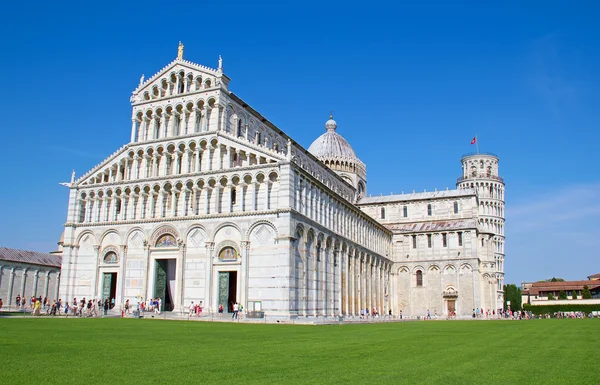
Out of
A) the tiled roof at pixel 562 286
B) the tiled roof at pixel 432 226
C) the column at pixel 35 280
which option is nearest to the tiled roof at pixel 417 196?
the tiled roof at pixel 432 226

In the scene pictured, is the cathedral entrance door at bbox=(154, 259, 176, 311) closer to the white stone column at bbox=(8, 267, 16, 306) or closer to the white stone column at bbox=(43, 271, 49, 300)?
the white stone column at bbox=(8, 267, 16, 306)

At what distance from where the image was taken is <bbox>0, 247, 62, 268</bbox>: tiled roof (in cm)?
5356

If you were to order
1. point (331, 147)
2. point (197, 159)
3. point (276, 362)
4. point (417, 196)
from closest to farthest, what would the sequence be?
1. point (276, 362)
2. point (197, 159)
3. point (417, 196)
4. point (331, 147)

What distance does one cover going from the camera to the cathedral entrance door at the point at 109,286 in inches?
1843

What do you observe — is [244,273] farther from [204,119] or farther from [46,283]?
[46,283]

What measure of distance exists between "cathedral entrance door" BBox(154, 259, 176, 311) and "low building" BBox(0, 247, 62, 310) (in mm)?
17672

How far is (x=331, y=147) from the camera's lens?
268 feet

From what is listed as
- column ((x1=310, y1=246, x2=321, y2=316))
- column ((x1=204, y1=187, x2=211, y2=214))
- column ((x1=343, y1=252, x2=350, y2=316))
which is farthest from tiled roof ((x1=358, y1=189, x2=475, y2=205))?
column ((x1=204, y1=187, x2=211, y2=214))

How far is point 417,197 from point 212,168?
138 feet

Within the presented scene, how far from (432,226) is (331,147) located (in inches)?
791

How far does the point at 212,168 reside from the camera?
44.7m

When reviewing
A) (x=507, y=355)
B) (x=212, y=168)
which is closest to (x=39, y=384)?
(x=507, y=355)

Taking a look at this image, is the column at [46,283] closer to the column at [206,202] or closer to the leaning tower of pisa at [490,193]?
the column at [206,202]

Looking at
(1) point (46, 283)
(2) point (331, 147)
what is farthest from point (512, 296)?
(1) point (46, 283)
